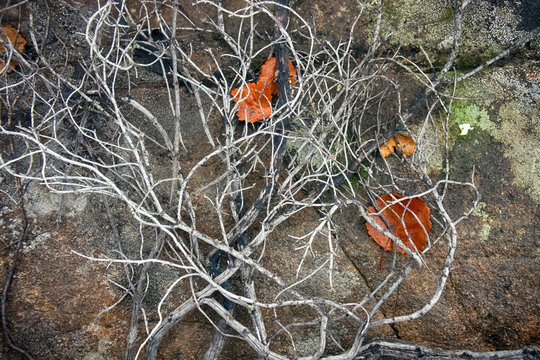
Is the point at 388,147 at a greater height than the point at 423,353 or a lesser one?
greater

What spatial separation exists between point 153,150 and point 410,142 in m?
1.23

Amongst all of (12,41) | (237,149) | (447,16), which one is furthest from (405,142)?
(12,41)

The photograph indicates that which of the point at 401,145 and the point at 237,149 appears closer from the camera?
the point at 237,149

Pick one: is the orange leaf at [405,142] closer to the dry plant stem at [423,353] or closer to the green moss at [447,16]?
the green moss at [447,16]

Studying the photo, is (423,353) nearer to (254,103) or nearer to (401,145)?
(401,145)

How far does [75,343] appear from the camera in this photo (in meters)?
2.30

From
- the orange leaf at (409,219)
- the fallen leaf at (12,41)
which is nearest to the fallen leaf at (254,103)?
the orange leaf at (409,219)

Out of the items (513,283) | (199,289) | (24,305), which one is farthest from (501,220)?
(24,305)

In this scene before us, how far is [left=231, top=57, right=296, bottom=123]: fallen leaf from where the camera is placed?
2271mm

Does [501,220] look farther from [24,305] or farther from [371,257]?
[24,305]

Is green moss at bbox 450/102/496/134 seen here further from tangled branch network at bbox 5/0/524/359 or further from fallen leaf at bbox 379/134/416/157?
fallen leaf at bbox 379/134/416/157

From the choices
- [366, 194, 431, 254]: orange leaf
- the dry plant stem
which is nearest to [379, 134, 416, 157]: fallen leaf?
[366, 194, 431, 254]: orange leaf

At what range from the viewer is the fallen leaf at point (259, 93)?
2271mm

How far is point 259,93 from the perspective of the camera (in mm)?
2297
